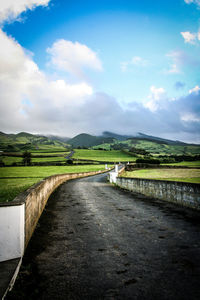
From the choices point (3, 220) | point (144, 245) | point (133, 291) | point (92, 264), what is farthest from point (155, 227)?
point (3, 220)

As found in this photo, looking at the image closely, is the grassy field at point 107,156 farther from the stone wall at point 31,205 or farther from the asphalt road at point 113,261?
the asphalt road at point 113,261

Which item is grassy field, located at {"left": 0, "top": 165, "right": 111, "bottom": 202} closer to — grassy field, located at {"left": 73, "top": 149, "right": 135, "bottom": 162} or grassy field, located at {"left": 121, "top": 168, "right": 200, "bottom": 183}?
grassy field, located at {"left": 121, "top": 168, "right": 200, "bottom": 183}

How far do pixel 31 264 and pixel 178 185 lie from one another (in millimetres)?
7257

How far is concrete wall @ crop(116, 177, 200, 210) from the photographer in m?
7.46

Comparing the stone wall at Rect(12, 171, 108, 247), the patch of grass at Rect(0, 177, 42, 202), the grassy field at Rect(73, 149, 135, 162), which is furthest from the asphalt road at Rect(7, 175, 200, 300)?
the grassy field at Rect(73, 149, 135, 162)

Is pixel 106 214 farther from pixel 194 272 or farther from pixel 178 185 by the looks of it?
pixel 194 272

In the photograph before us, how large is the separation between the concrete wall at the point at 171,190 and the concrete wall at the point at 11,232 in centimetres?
665

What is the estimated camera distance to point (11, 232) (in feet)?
11.1

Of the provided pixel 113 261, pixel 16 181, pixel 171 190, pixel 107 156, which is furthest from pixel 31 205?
pixel 107 156

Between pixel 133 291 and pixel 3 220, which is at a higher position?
pixel 3 220

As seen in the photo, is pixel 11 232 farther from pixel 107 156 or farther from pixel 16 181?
pixel 107 156

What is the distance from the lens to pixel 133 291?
2605 mm

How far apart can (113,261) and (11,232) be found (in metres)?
2.03

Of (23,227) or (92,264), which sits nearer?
(92,264)
